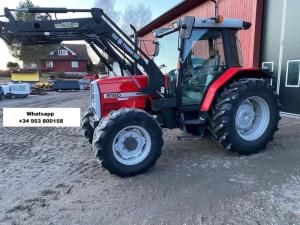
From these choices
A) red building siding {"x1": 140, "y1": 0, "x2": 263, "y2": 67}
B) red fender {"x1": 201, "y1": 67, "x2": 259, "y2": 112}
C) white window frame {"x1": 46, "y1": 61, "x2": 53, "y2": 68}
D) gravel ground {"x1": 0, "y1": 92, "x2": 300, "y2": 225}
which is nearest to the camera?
gravel ground {"x1": 0, "y1": 92, "x2": 300, "y2": 225}

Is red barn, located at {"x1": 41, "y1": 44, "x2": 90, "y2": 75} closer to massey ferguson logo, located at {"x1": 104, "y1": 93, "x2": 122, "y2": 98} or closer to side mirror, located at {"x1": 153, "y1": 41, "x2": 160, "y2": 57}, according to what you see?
side mirror, located at {"x1": 153, "y1": 41, "x2": 160, "y2": 57}

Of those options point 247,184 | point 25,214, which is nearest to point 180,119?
point 247,184

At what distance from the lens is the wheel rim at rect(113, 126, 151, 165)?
4.12 meters

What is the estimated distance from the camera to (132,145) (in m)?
4.18

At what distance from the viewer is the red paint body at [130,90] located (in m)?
4.58

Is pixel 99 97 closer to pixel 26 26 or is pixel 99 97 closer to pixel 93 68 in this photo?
pixel 26 26

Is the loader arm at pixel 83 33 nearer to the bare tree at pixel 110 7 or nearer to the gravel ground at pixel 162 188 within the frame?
the gravel ground at pixel 162 188

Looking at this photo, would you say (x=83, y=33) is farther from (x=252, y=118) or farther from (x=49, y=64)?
(x=49, y=64)

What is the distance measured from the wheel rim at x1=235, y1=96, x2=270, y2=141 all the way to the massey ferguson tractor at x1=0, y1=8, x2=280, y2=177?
0.05 ft

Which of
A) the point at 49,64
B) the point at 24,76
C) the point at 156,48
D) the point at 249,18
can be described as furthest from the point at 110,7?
the point at 156,48

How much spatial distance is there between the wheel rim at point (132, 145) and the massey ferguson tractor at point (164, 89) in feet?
0.05

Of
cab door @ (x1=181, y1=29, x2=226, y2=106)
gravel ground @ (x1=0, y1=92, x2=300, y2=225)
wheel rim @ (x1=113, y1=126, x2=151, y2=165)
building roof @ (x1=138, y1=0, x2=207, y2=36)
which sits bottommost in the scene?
gravel ground @ (x1=0, y1=92, x2=300, y2=225)

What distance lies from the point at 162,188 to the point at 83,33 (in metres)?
2.53

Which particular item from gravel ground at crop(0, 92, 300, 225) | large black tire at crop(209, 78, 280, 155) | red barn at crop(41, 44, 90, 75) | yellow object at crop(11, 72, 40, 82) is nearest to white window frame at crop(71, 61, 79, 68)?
red barn at crop(41, 44, 90, 75)
